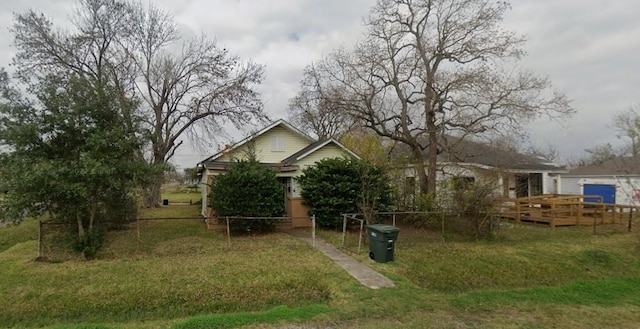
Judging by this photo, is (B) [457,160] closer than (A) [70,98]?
No

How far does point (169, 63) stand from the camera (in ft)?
82.8

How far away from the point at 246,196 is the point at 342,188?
3637 mm

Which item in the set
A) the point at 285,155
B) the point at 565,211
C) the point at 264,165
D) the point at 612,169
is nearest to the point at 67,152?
the point at 264,165

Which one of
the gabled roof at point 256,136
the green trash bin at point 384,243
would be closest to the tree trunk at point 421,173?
the gabled roof at point 256,136

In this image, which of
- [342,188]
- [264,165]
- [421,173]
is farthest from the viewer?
[421,173]

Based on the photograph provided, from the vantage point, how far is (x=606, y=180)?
23438 mm

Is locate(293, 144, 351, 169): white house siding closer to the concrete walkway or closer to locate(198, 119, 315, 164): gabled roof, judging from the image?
locate(198, 119, 315, 164): gabled roof

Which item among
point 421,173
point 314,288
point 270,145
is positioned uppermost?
point 270,145

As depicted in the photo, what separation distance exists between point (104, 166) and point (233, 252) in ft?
13.2

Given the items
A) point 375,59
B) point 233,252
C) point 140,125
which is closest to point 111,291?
point 233,252

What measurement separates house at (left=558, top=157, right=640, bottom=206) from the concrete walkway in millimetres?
18578

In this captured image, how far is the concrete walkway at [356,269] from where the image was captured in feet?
24.1

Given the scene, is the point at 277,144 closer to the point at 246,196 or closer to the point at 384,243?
the point at 246,196

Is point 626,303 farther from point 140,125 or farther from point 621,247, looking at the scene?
point 140,125
